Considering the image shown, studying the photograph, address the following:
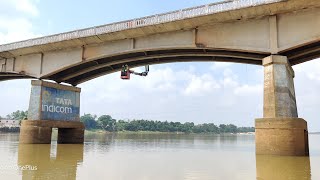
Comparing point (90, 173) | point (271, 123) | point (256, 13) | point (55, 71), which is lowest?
point (90, 173)

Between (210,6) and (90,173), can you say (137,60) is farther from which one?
(90,173)

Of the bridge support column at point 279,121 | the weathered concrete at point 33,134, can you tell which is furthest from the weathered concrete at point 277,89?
the weathered concrete at point 33,134

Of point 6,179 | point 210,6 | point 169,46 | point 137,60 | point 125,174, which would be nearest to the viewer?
point 6,179

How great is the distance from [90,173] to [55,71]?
2212 centimetres

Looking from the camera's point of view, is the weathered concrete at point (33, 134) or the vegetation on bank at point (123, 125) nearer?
the weathered concrete at point (33, 134)

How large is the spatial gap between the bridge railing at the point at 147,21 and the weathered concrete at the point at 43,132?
7701 mm

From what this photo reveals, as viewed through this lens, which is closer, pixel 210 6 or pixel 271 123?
pixel 271 123

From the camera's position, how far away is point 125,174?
33.4ft

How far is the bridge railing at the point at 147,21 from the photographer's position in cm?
2036

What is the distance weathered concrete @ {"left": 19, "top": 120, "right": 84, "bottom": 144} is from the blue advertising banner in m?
0.93

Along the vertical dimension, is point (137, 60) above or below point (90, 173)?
above

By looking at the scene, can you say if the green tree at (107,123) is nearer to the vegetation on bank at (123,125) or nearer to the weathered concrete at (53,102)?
the vegetation on bank at (123,125)

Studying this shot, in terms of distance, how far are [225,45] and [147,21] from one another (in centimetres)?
638

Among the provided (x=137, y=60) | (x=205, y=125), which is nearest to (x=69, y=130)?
(x=137, y=60)
